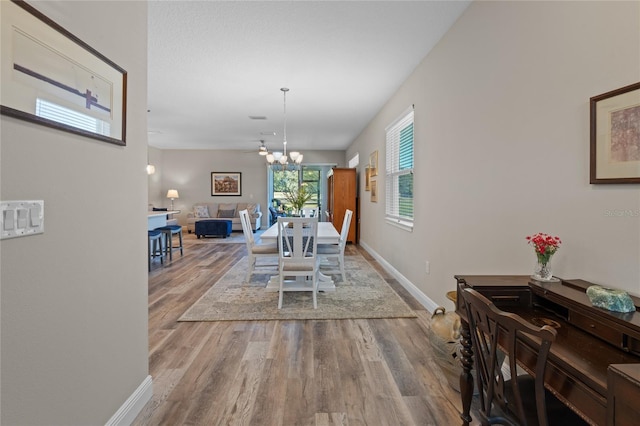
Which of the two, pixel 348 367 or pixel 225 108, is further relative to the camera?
pixel 225 108

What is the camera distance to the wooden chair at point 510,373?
37.1 inches

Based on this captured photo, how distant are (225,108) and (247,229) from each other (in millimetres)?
2501

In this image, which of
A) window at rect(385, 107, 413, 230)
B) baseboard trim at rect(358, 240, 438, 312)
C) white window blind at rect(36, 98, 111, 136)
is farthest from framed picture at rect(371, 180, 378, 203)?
white window blind at rect(36, 98, 111, 136)

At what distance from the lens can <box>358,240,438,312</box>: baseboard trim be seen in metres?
3.22

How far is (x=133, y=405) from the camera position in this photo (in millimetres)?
1643

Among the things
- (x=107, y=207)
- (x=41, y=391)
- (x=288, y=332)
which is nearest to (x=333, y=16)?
(x=107, y=207)

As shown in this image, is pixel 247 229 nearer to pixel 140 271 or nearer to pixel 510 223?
pixel 140 271

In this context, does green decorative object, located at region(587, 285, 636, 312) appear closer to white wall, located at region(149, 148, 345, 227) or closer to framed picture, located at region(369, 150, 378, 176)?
framed picture, located at region(369, 150, 378, 176)

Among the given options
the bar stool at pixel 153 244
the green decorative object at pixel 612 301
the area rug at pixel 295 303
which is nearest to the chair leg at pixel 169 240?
the bar stool at pixel 153 244

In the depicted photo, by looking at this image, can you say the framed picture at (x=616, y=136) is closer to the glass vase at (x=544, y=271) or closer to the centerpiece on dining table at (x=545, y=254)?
the centerpiece on dining table at (x=545, y=254)

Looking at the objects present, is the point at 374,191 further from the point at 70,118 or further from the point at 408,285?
the point at 70,118

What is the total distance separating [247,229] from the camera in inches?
163

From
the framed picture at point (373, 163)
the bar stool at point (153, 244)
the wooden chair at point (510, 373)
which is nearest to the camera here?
the wooden chair at point (510, 373)

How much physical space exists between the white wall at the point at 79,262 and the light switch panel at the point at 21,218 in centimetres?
2
